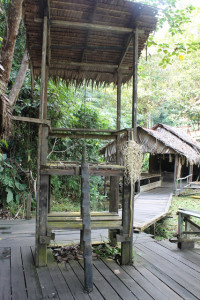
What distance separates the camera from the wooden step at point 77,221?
3.48 m

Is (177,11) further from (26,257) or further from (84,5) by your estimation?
(26,257)

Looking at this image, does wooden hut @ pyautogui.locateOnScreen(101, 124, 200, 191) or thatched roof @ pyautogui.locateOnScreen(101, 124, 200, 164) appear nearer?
thatched roof @ pyautogui.locateOnScreen(101, 124, 200, 164)

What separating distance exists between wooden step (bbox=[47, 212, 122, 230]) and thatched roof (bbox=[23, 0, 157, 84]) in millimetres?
2769

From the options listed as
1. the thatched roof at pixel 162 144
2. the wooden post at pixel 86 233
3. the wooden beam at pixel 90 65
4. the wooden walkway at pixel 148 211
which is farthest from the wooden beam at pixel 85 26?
the thatched roof at pixel 162 144

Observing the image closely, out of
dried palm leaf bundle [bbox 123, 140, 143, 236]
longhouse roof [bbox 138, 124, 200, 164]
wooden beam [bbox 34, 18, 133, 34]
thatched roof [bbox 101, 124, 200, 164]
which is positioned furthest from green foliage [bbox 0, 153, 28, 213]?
longhouse roof [bbox 138, 124, 200, 164]

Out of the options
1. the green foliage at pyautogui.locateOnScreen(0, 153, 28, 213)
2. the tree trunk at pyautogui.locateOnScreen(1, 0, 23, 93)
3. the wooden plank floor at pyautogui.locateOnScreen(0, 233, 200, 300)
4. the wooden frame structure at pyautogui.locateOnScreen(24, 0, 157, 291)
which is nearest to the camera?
the wooden plank floor at pyautogui.locateOnScreen(0, 233, 200, 300)

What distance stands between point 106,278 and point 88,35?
371cm

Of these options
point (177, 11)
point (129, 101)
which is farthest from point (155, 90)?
point (177, 11)

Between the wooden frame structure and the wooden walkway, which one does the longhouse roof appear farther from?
the wooden frame structure

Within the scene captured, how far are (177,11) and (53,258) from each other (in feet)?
21.9

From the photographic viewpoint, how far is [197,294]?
282cm

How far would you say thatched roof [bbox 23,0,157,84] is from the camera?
3.58m

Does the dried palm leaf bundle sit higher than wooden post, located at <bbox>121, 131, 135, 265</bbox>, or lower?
higher

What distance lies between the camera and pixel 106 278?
10.4ft
